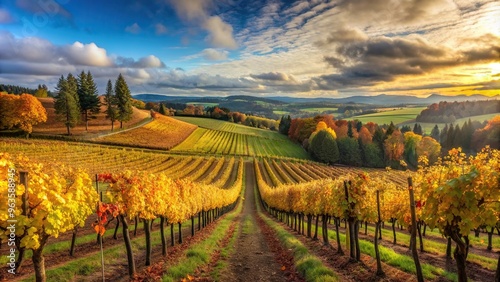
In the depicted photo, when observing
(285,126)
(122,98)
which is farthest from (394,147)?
(122,98)

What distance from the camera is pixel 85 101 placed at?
281ft

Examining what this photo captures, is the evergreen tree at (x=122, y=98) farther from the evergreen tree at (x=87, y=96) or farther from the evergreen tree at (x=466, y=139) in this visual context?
the evergreen tree at (x=466, y=139)

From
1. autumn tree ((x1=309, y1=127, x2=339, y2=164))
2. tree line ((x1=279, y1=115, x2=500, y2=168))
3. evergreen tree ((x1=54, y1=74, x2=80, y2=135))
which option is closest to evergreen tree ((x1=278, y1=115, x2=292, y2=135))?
tree line ((x1=279, y1=115, x2=500, y2=168))

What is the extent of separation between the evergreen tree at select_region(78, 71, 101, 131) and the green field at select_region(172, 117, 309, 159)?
2649cm

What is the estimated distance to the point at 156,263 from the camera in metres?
16.3

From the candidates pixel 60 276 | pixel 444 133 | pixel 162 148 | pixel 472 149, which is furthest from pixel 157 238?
pixel 444 133

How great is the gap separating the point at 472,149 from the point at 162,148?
4151 inches

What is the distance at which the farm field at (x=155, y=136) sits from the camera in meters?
84.2

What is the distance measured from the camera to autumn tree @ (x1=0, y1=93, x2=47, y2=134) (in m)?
70.8

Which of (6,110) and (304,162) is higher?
(6,110)

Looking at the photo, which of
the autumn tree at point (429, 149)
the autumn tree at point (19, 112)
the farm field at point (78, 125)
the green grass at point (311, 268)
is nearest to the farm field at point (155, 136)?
the farm field at point (78, 125)

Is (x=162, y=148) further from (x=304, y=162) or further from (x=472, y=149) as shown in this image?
(x=472, y=149)

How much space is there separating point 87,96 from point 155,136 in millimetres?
22639

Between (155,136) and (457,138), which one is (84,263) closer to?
(155,136)
